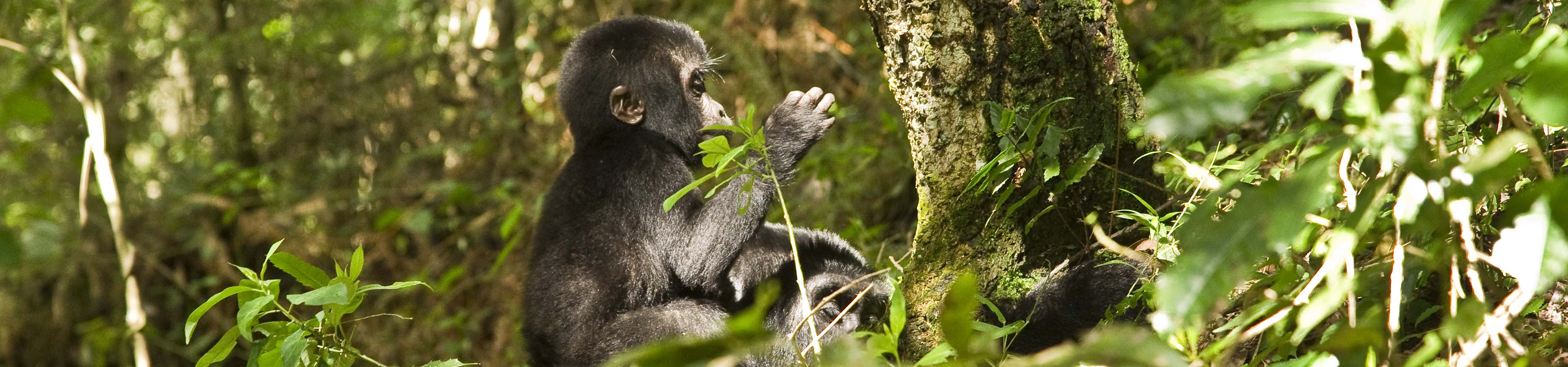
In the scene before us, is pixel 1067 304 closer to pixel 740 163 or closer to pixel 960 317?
pixel 740 163

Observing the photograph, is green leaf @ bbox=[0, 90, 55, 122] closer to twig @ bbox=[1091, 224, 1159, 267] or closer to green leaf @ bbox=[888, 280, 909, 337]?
green leaf @ bbox=[888, 280, 909, 337]

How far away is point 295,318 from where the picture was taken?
9.61 feet

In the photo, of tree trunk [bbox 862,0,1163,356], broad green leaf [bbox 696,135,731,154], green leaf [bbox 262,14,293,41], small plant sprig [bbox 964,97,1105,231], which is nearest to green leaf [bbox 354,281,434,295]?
broad green leaf [bbox 696,135,731,154]

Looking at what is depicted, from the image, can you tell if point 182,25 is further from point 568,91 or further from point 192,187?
point 568,91

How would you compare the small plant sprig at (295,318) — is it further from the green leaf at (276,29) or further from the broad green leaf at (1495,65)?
the green leaf at (276,29)

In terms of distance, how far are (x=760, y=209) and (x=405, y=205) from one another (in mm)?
5279

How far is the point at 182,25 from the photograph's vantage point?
8.73m

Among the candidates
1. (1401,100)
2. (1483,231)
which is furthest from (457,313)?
(1401,100)

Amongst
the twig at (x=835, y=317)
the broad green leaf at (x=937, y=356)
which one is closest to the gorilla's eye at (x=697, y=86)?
the twig at (x=835, y=317)

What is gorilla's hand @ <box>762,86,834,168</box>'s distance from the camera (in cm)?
385

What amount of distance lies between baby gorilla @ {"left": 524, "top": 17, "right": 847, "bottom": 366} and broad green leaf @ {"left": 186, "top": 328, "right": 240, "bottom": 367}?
43.5 inches

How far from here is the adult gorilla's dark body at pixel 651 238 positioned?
3613 millimetres

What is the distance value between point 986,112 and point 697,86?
69.7 inches

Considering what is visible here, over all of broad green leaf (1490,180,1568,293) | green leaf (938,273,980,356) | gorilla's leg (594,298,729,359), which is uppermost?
broad green leaf (1490,180,1568,293)
